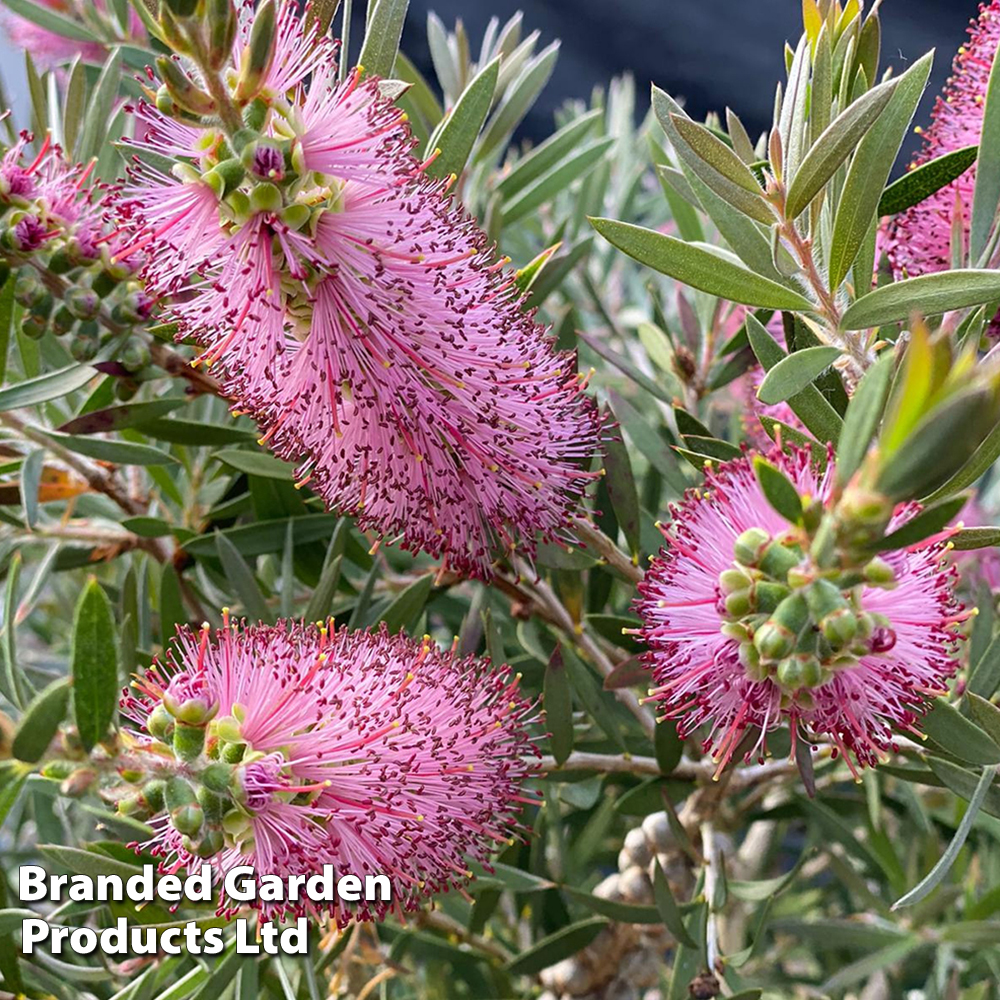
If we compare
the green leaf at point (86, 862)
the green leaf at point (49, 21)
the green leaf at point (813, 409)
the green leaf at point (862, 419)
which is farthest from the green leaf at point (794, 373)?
the green leaf at point (49, 21)

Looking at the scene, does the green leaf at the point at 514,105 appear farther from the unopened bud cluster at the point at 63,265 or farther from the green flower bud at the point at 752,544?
the green flower bud at the point at 752,544

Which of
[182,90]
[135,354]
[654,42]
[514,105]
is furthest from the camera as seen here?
[654,42]

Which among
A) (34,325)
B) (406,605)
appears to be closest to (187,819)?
(406,605)

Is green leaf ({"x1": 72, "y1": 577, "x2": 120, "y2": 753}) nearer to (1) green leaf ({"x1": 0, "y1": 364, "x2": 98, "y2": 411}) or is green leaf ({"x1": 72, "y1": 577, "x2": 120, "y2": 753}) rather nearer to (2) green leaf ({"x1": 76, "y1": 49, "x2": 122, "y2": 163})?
(1) green leaf ({"x1": 0, "y1": 364, "x2": 98, "y2": 411})

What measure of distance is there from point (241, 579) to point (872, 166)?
46cm

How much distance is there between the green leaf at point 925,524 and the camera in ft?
1.23

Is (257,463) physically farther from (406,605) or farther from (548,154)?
(548,154)

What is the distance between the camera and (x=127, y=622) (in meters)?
0.73

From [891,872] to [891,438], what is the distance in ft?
2.41

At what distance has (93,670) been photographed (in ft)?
1.75

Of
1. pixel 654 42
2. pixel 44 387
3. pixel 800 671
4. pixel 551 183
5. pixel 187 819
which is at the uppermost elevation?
Result: pixel 654 42

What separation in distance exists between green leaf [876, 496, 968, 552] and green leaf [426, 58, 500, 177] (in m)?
0.38

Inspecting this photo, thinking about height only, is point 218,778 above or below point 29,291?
below

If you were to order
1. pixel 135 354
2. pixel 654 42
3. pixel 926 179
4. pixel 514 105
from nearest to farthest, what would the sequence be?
1. pixel 926 179
2. pixel 135 354
3. pixel 514 105
4. pixel 654 42
